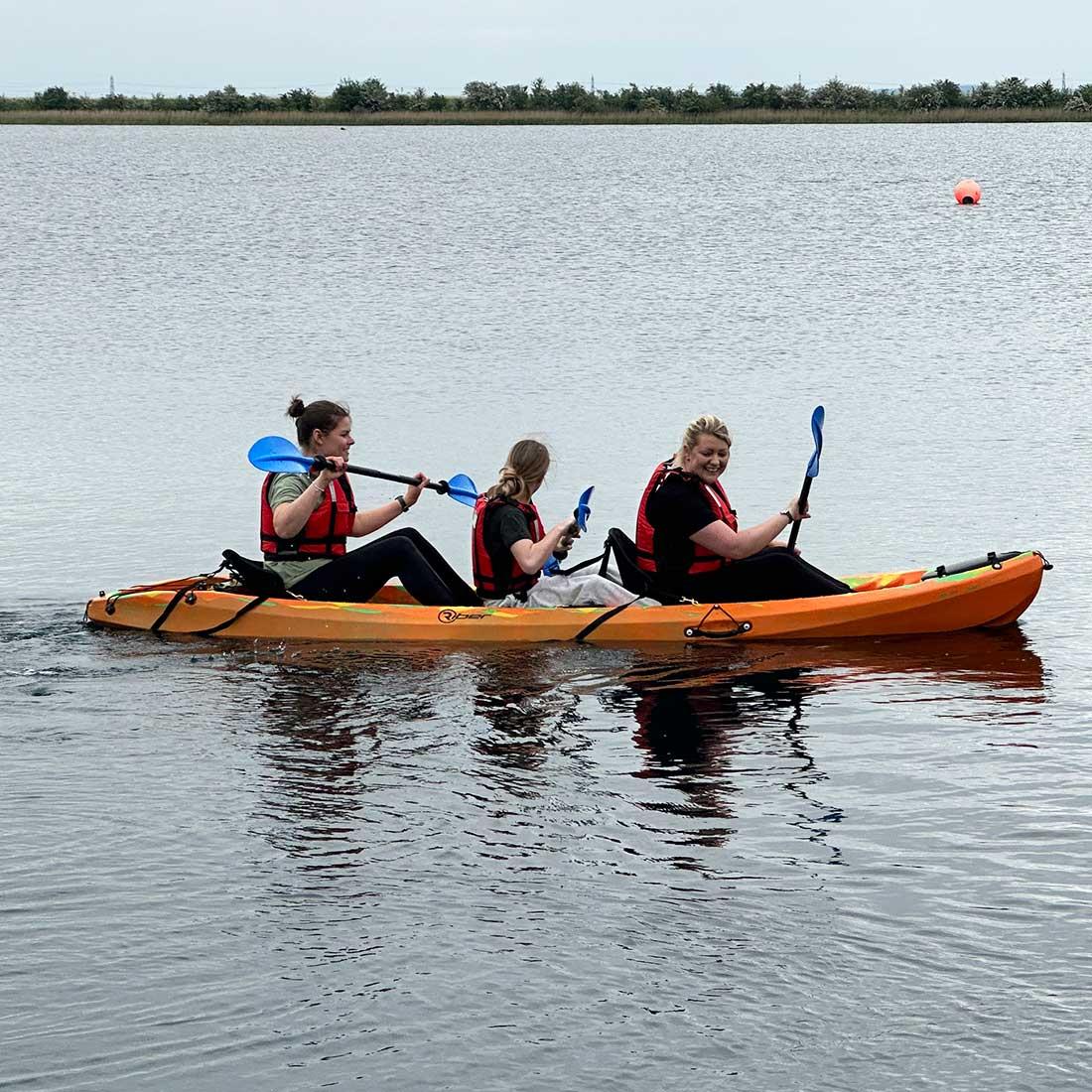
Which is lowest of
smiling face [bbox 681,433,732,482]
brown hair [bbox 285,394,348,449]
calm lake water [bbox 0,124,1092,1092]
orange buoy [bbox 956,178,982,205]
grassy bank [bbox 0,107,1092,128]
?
calm lake water [bbox 0,124,1092,1092]

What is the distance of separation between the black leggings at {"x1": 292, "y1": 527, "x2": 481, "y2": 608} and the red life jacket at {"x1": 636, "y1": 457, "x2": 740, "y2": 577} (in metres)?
0.79

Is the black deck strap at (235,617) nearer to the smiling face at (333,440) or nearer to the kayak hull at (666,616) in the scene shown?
the kayak hull at (666,616)

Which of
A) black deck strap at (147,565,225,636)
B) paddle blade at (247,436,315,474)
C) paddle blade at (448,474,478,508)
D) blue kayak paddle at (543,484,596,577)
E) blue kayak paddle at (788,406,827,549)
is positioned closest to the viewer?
blue kayak paddle at (788,406,827,549)

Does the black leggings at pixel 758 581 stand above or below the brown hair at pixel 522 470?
below

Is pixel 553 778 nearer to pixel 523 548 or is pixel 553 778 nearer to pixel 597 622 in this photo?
pixel 523 548

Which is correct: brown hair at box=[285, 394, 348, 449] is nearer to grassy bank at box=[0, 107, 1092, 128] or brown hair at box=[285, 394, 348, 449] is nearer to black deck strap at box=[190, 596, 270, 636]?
black deck strap at box=[190, 596, 270, 636]

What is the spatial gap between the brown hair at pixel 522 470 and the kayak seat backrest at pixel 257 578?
115 centimetres

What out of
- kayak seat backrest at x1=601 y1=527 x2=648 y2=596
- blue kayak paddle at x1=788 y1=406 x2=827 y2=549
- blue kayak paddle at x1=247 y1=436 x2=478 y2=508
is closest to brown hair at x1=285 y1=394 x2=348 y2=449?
blue kayak paddle at x1=247 y1=436 x2=478 y2=508

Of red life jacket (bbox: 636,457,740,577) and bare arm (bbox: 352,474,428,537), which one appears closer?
red life jacket (bbox: 636,457,740,577)

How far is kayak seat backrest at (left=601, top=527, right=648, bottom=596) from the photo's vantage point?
7.98 m

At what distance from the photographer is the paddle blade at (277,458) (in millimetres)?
7824

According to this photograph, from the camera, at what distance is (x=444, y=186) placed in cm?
3831

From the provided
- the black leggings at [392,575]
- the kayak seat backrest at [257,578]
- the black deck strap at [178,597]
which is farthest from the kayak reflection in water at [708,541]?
the black deck strap at [178,597]

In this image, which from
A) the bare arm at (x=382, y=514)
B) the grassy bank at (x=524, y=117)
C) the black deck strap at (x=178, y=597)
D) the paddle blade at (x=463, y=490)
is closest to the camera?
the bare arm at (x=382, y=514)
